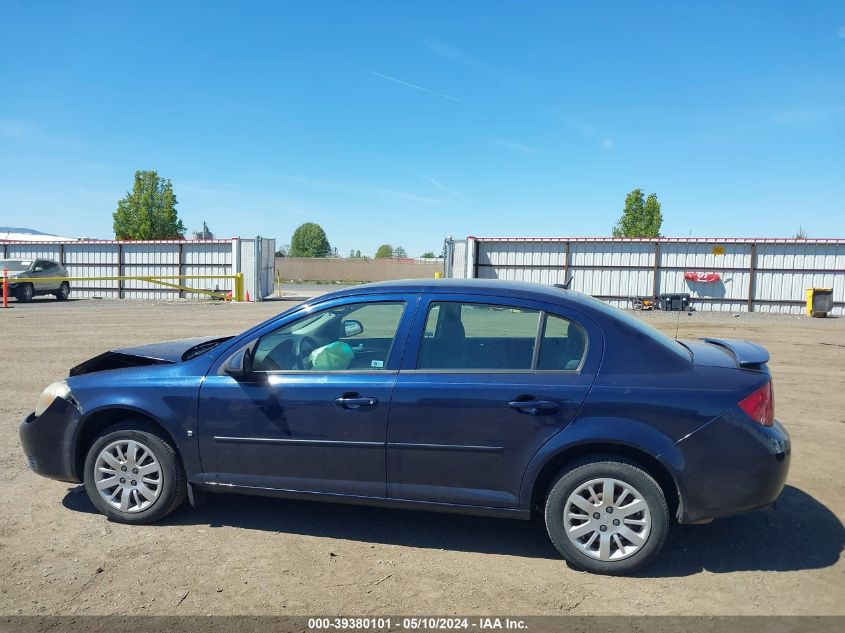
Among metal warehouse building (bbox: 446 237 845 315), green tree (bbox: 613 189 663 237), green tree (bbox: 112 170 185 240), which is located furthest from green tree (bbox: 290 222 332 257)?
metal warehouse building (bbox: 446 237 845 315)

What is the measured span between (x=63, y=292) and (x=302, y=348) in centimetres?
2884

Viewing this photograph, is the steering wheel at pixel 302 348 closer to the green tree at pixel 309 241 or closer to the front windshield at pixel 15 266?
the front windshield at pixel 15 266

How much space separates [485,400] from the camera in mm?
3627

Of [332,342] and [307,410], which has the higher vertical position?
[332,342]

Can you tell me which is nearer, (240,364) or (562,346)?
(562,346)

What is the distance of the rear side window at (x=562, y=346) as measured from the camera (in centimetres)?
371

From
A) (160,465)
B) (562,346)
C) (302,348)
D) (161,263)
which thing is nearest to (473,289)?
(562,346)

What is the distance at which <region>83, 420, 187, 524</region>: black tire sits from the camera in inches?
162

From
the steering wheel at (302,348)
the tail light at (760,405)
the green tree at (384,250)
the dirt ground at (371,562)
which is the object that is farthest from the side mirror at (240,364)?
the green tree at (384,250)

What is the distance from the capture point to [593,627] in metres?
3.05

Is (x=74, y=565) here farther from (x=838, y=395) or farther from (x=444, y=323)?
(x=838, y=395)

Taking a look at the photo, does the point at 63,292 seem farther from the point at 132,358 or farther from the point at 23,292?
the point at 132,358

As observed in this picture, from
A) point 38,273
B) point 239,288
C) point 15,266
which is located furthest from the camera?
point 239,288

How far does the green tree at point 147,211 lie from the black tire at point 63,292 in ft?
88.8
